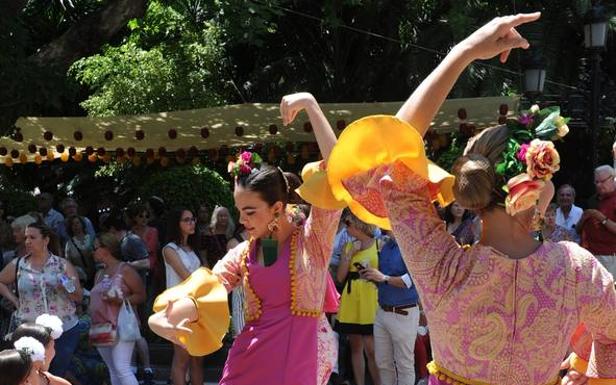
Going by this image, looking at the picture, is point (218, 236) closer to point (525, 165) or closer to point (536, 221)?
point (536, 221)

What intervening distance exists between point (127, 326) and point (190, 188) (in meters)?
4.65

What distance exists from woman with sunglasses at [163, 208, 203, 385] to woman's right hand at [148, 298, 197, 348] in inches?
213

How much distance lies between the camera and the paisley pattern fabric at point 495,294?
287 cm

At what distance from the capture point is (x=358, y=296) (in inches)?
356

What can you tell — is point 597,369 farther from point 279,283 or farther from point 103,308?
point 103,308

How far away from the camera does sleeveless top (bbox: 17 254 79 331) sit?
28.3ft

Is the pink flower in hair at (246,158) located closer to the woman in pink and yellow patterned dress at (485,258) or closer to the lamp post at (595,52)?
the woman in pink and yellow patterned dress at (485,258)

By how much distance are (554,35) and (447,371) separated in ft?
51.1

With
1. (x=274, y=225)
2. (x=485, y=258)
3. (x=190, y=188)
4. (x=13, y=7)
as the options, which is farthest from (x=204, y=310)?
(x=190, y=188)

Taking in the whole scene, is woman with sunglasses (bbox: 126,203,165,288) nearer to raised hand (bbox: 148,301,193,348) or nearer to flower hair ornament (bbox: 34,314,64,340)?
flower hair ornament (bbox: 34,314,64,340)

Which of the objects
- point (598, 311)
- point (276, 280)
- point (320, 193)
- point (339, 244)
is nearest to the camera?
point (598, 311)

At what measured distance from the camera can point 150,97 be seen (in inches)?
699

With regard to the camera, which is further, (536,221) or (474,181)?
(536,221)

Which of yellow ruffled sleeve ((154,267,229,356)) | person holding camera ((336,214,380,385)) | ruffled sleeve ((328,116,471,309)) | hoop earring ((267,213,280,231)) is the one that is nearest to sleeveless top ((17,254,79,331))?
person holding camera ((336,214,380,385))
